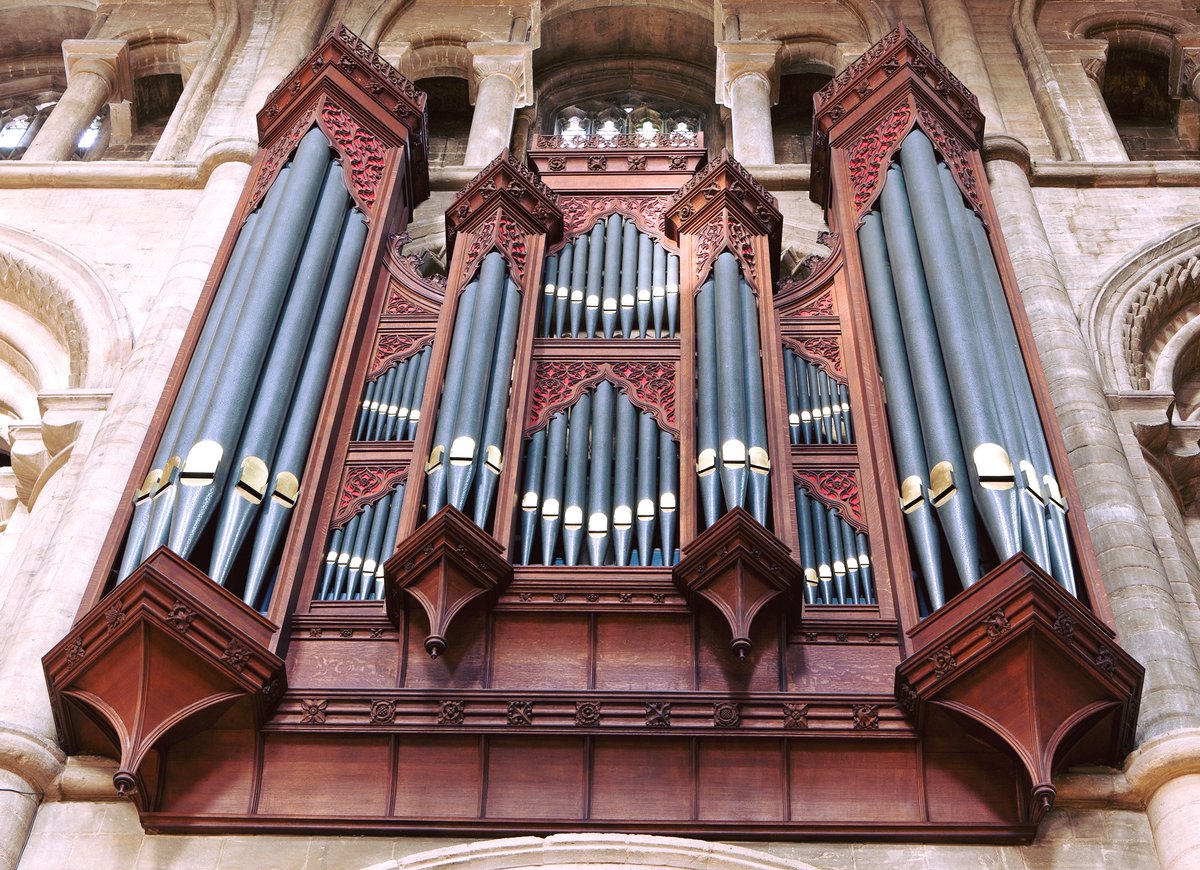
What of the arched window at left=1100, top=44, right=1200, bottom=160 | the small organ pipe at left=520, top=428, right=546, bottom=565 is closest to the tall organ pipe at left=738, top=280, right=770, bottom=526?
the small organ pipe at left=520, top=428, right=546, bottom=565

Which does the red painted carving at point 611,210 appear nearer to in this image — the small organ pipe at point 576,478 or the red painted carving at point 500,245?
the red painted carving at point 500,245

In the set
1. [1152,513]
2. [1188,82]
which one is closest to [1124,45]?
[1188,82]

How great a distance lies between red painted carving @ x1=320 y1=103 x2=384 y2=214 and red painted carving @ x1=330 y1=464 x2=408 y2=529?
3262mm

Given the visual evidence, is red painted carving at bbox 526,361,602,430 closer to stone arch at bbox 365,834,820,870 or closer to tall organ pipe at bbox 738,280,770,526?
tall organ pipe at bbox 738,280,770,526

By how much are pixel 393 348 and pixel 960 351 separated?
411cm

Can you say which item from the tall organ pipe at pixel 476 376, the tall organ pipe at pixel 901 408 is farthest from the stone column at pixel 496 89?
the tall organ pipe at pixel 901 408

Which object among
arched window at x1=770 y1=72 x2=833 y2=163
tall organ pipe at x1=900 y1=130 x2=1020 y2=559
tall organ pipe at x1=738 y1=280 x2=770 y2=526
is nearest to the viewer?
tall organ pipe at x1=900 y1=130 x2=1020 y2=559

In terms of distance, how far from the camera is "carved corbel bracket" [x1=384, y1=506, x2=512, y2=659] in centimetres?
997

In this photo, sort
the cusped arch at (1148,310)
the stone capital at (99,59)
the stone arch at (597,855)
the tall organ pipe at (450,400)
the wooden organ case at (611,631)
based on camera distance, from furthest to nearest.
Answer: the stone capital at (99,59)
the cusped arch at (1148,310)
the tall organ pipe at (450,400)
the wooden organ case at (611,631)
the stone arch at (597,855)

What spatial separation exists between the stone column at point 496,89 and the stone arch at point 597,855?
30.5ft

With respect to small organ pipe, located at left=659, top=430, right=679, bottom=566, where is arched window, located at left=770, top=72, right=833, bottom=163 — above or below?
above

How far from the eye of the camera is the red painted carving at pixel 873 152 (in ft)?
45.6

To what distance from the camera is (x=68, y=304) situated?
14.5 meters

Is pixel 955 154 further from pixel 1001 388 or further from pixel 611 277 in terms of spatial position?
pixel 1001 388
